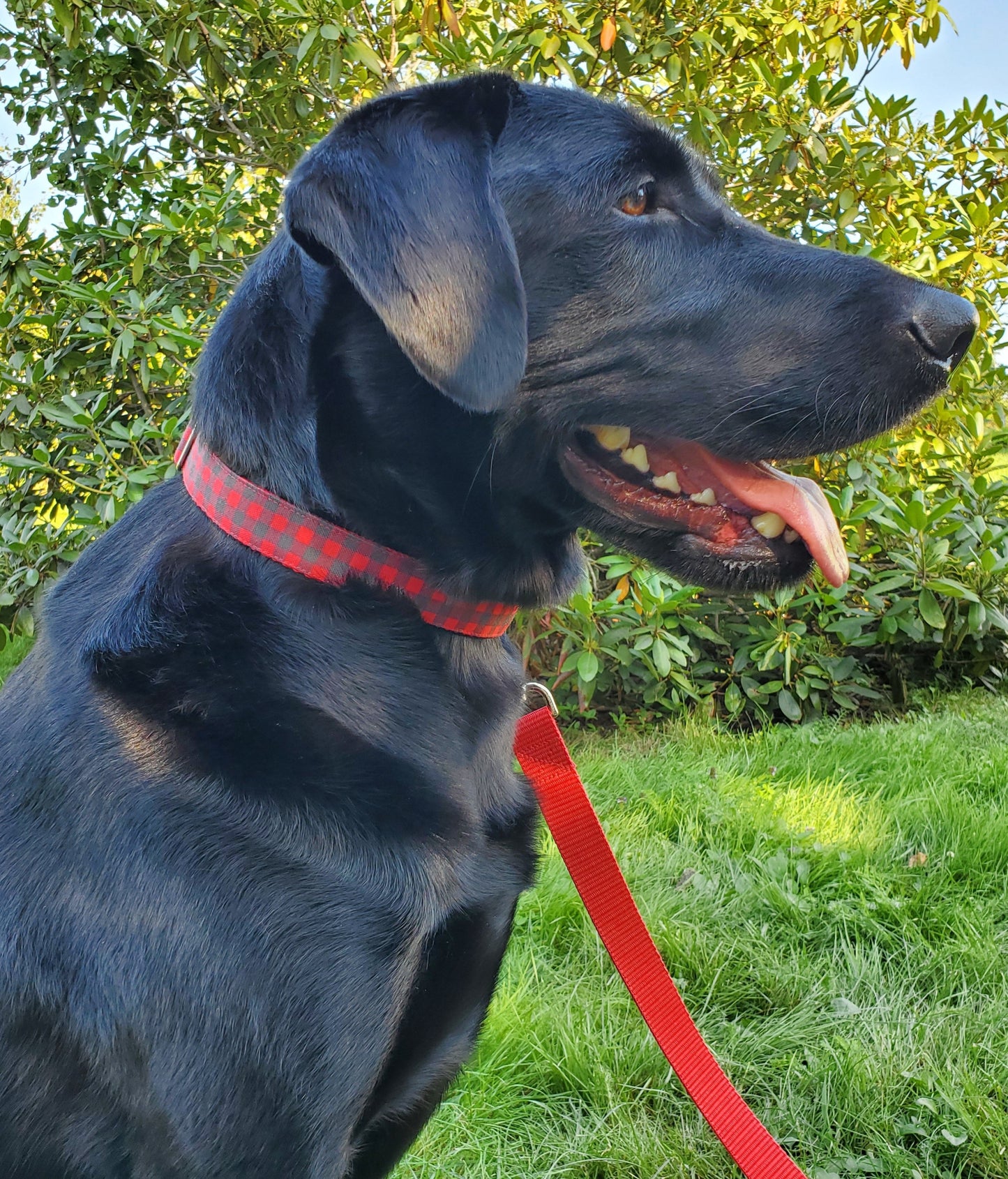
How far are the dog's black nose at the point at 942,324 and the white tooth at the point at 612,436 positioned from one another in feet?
1.45

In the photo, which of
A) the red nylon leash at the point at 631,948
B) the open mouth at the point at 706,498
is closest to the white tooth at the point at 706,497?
the open mouth at the point at 706,498

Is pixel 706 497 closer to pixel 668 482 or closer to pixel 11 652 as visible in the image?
pixel 668 482

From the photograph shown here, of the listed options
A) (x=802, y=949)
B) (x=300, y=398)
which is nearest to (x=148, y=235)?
(x=300, y=398)

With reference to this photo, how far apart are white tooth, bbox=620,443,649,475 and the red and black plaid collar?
15.2 inches

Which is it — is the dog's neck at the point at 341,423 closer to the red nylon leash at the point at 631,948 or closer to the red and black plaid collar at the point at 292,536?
the red and black plaid collar at the point at 292,536

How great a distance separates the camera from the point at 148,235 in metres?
3.54

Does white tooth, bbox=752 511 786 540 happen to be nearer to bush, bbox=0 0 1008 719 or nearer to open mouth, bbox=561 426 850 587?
open mouth, bbox=561 426 850 587

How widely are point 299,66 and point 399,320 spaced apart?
2590mm

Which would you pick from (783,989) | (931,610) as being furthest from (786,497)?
(931,610)

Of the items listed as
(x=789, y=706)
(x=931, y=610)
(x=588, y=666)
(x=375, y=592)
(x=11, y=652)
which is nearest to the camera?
(x=375, y=592)

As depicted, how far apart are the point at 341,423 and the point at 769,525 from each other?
65cm

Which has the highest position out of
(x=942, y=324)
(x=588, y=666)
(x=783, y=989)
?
(x=942, y=324)

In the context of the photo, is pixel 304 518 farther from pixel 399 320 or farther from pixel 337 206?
pixel 337 206

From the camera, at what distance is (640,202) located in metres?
1.43
